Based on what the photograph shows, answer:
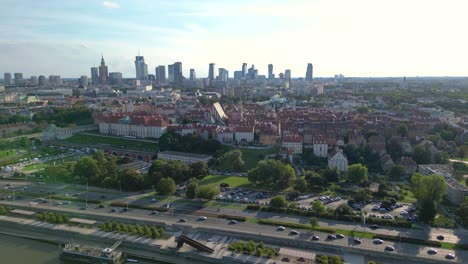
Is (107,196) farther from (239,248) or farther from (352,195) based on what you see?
(352,195)

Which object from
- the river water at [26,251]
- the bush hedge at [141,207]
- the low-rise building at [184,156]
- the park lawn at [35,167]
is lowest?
→ the river water at [26,251]

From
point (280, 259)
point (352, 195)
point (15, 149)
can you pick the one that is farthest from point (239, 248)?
point (15, 149)

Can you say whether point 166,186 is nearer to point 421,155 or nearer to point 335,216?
point 335,216

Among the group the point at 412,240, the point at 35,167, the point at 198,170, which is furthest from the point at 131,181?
the point at 412,240

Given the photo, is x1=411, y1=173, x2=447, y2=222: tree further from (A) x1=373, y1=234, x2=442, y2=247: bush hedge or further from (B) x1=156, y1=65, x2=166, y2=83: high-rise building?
(B) x1=156, y1=65, x2=166, y2=83: high-rise building

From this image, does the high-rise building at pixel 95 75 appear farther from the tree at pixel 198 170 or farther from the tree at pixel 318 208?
the tree at pixel 318 208

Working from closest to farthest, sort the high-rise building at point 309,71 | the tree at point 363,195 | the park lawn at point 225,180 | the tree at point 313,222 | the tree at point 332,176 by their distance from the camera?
1. the tree at point 313,222
2. the tree at point 363,195
3. the tree at point 332,176
4. the park lawn at point 225,180
5. the high-rise building at point 309,71

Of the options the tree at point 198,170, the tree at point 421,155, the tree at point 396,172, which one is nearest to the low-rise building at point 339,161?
the tree at point 396,172
